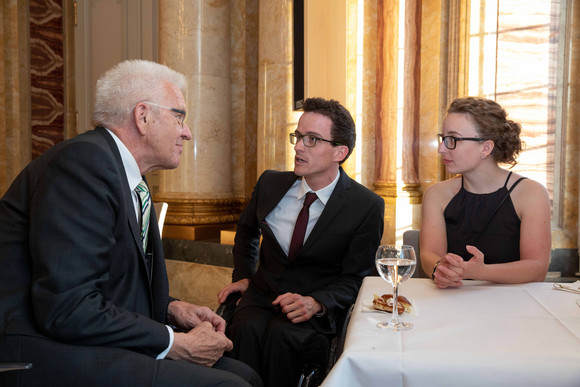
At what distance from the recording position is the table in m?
1.10

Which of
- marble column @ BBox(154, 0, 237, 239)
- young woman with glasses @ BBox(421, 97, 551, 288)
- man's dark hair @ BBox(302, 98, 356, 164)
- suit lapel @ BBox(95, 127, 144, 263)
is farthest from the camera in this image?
marble column @ BBox(154, 0, 237, 239)

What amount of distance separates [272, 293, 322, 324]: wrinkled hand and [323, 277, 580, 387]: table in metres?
0.55

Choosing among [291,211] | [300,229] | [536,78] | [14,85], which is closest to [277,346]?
[300,229]

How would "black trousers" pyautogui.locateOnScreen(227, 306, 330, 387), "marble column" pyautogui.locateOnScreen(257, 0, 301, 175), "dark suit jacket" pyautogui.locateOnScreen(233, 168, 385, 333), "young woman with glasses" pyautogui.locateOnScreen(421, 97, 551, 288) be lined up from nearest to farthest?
"black trousers" pyautogui.locateOnScreen(227, 306, 330, 387)
"young woman with glasses" pyautogui.locateOnScreen(421, 97, 551, 288)
"dark suit jacket" pyautogui.locateOnScreen(233, 168, 385, 333)
"marble column" pyautogui.locateOnScreen(257, 0, 301, 175)

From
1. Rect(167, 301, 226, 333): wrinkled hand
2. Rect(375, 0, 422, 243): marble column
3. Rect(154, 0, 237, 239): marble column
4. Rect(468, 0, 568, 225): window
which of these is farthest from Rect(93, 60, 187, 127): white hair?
Rect(154, 0, 237, 239): marble column

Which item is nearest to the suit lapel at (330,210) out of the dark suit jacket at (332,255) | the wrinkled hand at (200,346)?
the dark suit jacket at (332,255)

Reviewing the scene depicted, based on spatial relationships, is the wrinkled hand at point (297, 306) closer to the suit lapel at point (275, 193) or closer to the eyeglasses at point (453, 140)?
the suit lapel at point (275, 193)

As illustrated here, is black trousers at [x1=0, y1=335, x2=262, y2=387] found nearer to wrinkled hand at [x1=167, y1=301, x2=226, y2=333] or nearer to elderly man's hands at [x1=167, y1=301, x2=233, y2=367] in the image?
elderly man's hands at [x1=167, y1=301, x2=233, y2=367]

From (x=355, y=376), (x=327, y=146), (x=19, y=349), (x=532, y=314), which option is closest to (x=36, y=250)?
(x=19, y=349)

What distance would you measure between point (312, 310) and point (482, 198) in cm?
89

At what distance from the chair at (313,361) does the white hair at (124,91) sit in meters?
0.99

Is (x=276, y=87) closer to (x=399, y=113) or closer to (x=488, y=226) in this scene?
(x=399, y=113)

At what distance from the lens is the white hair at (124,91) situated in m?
1.62

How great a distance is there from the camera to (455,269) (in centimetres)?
172
